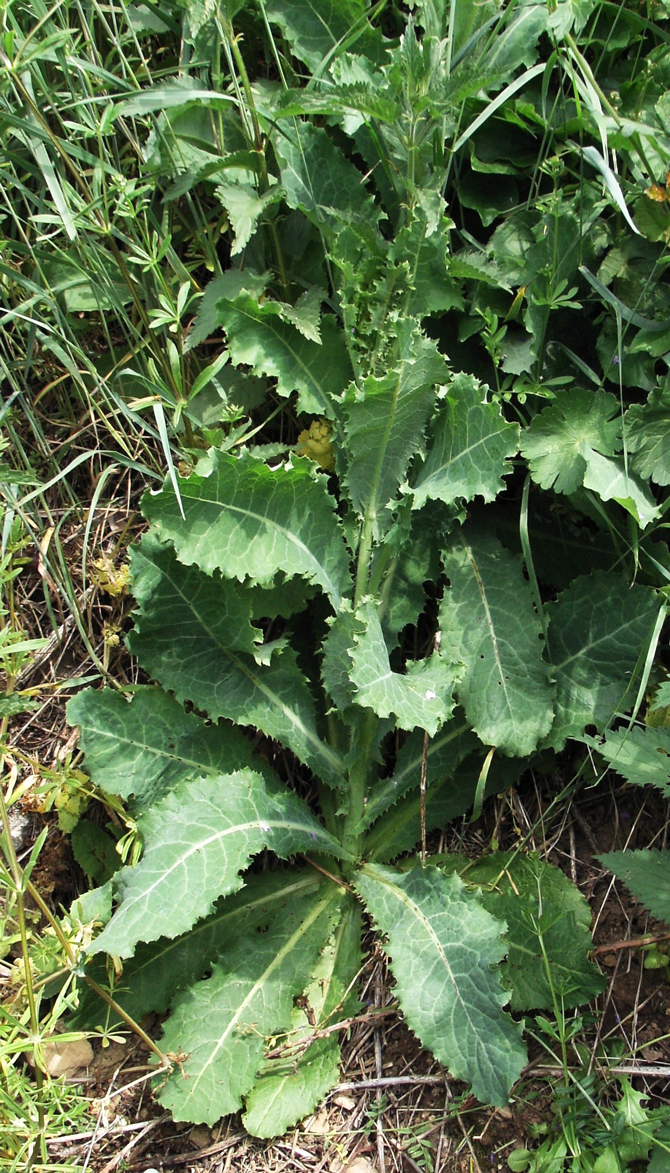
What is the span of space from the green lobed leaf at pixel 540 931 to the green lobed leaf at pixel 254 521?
787 millimetres

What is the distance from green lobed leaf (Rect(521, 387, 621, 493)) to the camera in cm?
218

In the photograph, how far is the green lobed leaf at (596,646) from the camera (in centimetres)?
220

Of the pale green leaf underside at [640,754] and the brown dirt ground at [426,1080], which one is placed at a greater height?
the pale green leaf underside at [640,754]

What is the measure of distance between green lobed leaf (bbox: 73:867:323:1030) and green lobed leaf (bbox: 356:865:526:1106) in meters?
0.24

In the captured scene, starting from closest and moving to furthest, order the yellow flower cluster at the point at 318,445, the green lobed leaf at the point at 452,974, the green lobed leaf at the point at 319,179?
the green lobed leaf at the point at 452,974, the green lobed leaf at the point at 319,179, the yellow flower cluster at the point at 318,445

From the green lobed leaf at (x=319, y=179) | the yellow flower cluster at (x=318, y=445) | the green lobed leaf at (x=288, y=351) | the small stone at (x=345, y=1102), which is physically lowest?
the small stone at (x=345, y=1102)

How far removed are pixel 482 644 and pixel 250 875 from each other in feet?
2.74

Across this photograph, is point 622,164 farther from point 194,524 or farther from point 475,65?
point 194,524

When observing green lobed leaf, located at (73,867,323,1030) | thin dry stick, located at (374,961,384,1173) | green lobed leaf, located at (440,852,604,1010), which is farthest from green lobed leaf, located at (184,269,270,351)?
thin dry stick, located at (374,961,384,1173)

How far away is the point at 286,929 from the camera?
223 centimetres

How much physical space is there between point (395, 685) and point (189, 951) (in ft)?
2.78

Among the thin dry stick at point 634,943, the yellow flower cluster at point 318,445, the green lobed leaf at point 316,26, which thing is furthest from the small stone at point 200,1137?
the green lobed leaf at point 316,26

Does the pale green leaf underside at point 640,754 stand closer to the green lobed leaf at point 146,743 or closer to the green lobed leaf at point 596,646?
the green lobed leaf at point 596,646

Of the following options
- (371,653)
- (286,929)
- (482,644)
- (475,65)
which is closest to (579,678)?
(482,644)
